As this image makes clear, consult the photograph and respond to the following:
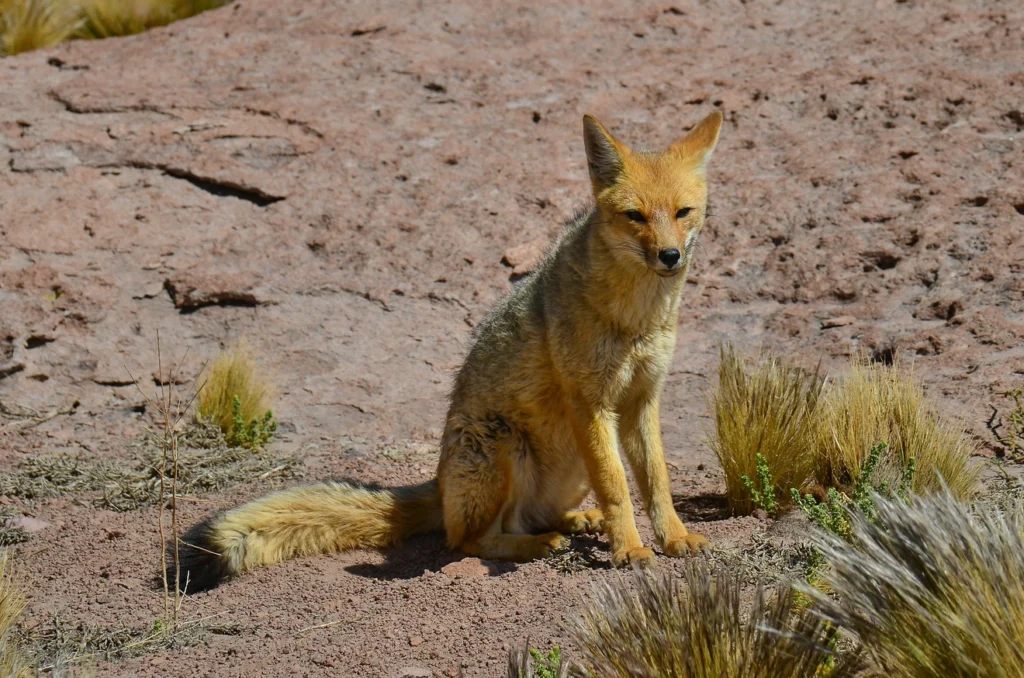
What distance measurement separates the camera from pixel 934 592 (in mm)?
3109

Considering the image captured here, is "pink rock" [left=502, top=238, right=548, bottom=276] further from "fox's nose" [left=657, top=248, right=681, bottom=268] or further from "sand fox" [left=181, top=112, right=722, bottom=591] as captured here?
"fox's nose" [left=657, top=248, right=681, bottom=268]

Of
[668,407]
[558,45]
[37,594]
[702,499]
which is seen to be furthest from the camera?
[558,45]

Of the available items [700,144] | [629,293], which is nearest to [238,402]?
[629,293]

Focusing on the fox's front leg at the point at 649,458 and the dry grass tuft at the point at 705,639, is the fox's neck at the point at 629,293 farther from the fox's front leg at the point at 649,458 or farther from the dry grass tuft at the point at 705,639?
the dry grass tuft at the point at 705,639

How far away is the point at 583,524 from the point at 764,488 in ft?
3.58

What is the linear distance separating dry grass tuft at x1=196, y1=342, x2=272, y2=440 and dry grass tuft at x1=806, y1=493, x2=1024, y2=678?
4974mm

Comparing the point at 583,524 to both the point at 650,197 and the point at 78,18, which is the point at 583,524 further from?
the point at 78,18

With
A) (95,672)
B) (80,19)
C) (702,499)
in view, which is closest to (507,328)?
(702,499)

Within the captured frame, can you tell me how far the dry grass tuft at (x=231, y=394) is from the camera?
7367 mm

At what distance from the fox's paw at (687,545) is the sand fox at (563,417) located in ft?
0.05

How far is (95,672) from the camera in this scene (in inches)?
165

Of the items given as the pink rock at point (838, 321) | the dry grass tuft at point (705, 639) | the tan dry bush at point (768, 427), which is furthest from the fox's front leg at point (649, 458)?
the pink rock at point (838, 321)

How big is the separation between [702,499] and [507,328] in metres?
1.59

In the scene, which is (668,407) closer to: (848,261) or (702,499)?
(702,499)
